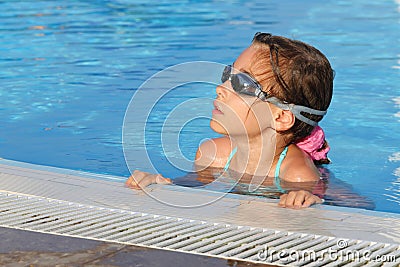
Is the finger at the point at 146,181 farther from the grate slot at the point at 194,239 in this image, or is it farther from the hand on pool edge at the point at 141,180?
the grate slot at the point at 194,239

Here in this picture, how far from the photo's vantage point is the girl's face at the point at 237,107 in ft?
15.2

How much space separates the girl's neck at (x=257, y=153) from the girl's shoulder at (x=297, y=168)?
8 centimetres

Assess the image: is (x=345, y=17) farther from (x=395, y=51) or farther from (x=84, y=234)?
(x=84, y=234)

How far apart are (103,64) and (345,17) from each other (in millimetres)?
4727

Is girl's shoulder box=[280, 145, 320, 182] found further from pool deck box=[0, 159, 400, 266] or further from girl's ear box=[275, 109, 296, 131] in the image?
pool deck box=[0, 159, 400, 266]

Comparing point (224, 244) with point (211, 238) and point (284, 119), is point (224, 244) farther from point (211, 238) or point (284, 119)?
point (284, 119)

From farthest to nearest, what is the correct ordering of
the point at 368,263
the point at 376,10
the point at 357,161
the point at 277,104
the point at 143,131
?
the point at 376,10
the point at 143,131
the point at 357,161
the point at 277,104
the point at 368,263

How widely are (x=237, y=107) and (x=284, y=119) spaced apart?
0.31m

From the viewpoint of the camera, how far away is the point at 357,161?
638 centimetres

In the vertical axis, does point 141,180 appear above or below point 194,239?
Result: above

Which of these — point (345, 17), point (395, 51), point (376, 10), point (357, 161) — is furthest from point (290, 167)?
point (376, 10)

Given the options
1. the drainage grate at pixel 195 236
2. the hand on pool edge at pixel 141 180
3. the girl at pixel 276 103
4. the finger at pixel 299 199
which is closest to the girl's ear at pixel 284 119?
the girl at pixel 276 103

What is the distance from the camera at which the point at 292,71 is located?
465cm

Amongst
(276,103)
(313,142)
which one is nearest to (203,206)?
(276,103)
